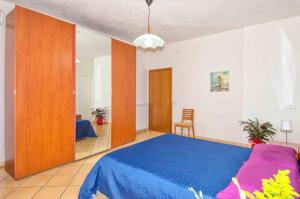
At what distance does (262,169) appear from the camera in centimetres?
138

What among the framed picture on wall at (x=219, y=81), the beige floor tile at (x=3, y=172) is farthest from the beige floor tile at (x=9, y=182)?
the framed picture on wall at (x=219, y=81)

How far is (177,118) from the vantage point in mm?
5348

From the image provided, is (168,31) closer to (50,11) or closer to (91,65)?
(91,65)

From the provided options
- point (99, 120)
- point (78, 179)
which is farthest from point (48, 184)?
point (99, 120)

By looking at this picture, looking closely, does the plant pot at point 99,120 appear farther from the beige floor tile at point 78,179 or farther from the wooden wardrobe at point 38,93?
the beige floor tile at point 78,179

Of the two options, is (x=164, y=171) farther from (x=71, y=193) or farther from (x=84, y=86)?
(x=84, y=86)

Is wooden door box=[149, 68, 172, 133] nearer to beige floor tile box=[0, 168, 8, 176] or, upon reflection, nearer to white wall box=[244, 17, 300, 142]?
white wall box=[244, 17, 300, 142]

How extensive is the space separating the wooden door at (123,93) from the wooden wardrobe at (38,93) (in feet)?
3.39

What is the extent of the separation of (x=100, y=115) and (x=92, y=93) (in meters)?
0.53

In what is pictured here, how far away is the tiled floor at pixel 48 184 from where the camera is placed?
7.18 feet

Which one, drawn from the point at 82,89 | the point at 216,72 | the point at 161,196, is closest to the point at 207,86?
the point at 216,72

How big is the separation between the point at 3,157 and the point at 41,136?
0.80 m

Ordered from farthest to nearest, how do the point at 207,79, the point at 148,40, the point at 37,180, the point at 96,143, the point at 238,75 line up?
1. the point at 207,79
2. the point at 238,75
3. the point at 96,143
4. the point at 37,180
5. the point at 148,40

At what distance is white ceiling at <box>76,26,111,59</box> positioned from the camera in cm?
330
